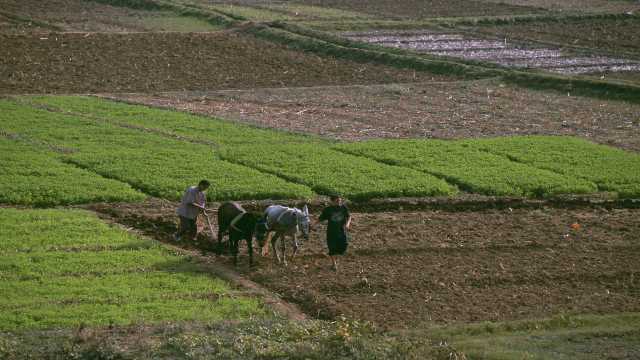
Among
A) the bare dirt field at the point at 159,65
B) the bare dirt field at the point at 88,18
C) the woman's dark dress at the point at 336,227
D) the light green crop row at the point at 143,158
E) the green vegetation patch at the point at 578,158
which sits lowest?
the bare dirt field at the point at 88,18

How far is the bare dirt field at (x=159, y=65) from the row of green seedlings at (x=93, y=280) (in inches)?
683

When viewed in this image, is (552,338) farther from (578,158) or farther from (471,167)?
(578,158)

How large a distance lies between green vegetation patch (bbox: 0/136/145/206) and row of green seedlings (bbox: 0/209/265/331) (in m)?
1.52

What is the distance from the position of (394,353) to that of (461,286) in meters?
4.44

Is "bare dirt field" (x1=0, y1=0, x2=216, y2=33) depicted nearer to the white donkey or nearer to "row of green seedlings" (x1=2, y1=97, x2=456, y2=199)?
"row of green seedlings" (x1=2, y1=97, x2=456, y2=199)

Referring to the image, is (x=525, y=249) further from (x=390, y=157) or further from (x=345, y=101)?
(x=345, y=101)

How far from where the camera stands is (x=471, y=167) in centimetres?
3253

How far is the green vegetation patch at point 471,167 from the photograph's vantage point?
30531 mm

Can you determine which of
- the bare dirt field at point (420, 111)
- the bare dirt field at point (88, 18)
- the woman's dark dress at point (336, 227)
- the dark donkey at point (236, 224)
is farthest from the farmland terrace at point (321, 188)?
the bare dirt field at point (88, 18)

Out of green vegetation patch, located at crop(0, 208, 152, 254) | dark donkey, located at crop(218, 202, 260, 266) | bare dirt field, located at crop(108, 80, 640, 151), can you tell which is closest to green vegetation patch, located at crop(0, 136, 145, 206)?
green vegetation patch, located at crop(0, 208, 152, 254)

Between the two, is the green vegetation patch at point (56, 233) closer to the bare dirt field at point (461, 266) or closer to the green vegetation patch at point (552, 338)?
the bare dirt field at point (461, 266)

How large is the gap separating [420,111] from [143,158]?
Answer: 11.4m

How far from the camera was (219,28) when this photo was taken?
5881cm

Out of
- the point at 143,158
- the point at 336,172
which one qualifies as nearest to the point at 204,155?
the point at 143,158
